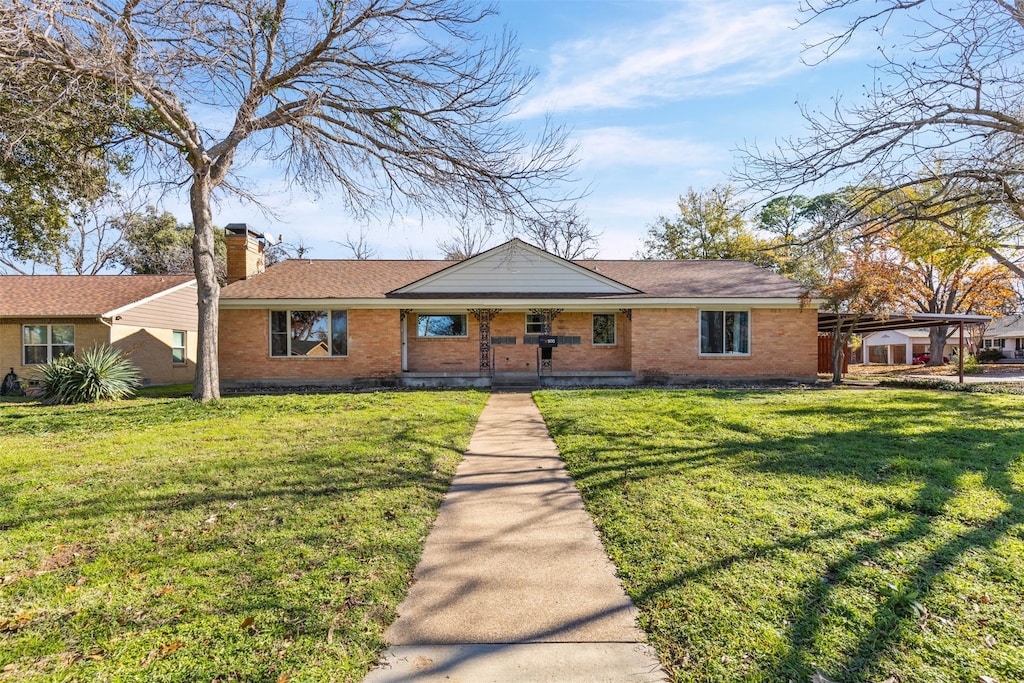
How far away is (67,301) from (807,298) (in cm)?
2604

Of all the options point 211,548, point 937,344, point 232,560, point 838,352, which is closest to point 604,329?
point 838,352

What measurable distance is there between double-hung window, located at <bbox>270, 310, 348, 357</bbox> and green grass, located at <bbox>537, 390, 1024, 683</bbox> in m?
10.9

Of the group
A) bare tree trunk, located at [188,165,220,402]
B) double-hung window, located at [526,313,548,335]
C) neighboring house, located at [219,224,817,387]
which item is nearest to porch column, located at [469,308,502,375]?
neighboring house, located at [219,224,817,387]

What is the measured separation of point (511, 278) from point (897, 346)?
43.9m

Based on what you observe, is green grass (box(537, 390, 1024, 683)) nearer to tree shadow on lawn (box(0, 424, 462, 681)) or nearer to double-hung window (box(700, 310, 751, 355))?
tree shadow on lawn (box(0, 424, 462, 681))

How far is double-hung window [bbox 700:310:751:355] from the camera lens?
1767cm

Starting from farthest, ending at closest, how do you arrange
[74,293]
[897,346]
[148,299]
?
[897,346], [74,293], [148,299]

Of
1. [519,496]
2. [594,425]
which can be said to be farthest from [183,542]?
[594,425]

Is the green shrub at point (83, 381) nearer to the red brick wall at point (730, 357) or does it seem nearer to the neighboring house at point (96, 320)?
the neighboring house at point (96, 320)

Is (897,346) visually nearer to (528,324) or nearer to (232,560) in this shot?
(528,324)

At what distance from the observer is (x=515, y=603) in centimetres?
354

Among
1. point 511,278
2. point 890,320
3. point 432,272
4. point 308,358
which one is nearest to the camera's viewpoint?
point 308,358

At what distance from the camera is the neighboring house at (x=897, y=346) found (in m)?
45.1

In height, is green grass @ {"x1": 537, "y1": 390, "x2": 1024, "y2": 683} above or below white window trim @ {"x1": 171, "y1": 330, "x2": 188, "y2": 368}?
below
